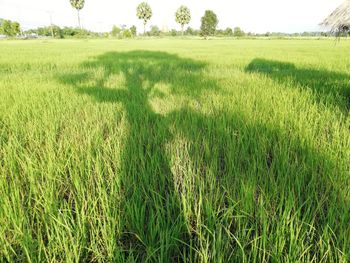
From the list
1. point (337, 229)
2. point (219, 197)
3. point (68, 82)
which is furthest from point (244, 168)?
point (68, 82)

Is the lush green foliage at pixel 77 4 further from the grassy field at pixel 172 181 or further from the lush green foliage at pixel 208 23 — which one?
the grassy field at pixel 172 181

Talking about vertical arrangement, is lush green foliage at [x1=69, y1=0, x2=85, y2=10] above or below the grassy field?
above

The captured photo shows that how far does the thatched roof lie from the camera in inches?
117

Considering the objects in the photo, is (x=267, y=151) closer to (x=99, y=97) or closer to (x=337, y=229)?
(x=337, y=229)

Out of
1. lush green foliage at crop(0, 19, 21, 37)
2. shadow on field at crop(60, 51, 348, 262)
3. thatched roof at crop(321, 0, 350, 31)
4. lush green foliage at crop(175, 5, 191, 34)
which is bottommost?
shadow on field at crop(60, 51, 348, 262)

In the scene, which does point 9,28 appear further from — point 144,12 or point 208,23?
point 208,23

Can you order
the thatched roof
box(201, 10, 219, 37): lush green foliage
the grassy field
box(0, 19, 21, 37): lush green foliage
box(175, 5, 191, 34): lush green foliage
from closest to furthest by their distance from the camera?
the grassy field, the thatched roof, box(201, 10, 219, 37): lush green foliage, box(0, 19, 21, 37): lush green foliage, box(175, 5, 191, 34): lush green foliage

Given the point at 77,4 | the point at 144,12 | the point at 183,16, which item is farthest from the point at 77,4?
the point at 183,16

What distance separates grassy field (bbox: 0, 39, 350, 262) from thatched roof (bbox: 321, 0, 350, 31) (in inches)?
36.0

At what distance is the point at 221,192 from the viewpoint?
110 centimetres

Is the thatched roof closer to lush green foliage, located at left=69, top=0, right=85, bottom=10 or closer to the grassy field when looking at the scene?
the grassy field

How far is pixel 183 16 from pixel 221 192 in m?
77.2

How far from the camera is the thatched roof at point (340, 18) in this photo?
298cm

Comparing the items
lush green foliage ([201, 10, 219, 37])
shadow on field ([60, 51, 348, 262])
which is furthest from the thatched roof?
lush green foliage ([201, 10, 219, 37])
